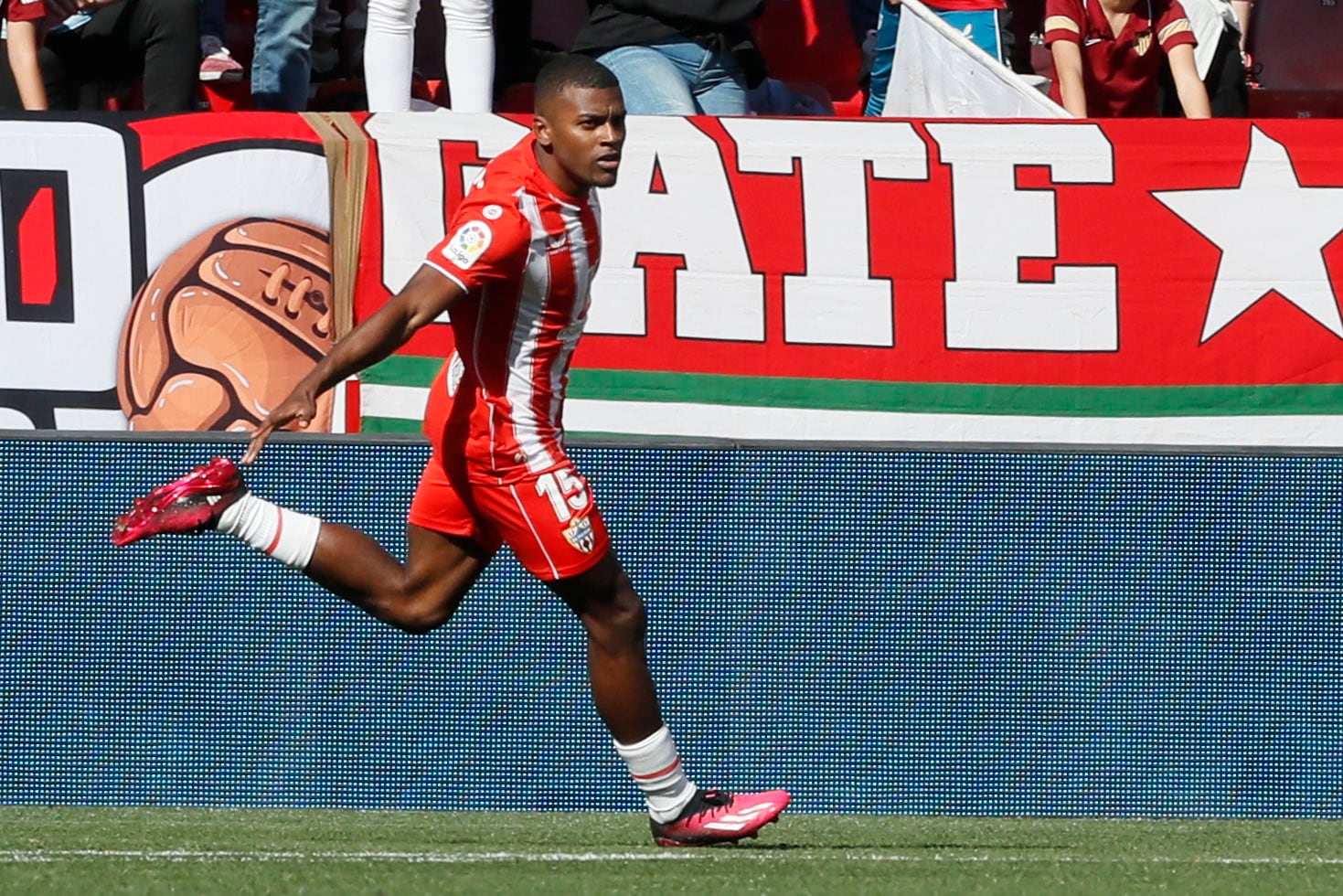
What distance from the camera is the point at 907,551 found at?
7.59 meters

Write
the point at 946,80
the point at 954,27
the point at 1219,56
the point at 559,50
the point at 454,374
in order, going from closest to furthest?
the point at 454,374 < the point at 946,80 < the point at 954,27 < the point at 1219,56 < the point at 559,50

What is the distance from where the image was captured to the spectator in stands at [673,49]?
8641mm

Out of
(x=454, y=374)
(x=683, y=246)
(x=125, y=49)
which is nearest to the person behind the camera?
(x=454, y=374)

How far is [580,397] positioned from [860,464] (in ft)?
3.29

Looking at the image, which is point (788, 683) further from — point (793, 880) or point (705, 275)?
point (793, 880)

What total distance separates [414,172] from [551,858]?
10.3 ft

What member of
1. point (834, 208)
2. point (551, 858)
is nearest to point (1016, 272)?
point (834, 208)

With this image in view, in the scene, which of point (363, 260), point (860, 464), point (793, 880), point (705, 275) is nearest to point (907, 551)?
point (860, 464)

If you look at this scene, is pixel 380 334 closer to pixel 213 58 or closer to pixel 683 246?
pixel 683 246

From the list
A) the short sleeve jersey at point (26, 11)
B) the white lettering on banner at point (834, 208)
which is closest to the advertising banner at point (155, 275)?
the short sleeve jersey at point (26, 11)

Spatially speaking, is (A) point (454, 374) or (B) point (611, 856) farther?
(A) point (454, 374)

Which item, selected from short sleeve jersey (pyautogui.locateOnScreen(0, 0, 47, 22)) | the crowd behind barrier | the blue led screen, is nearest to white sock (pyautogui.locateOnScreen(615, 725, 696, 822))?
the blue led screen

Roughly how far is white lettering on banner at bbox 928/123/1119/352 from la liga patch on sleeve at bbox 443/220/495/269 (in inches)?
113

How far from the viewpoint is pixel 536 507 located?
5.56 metres
